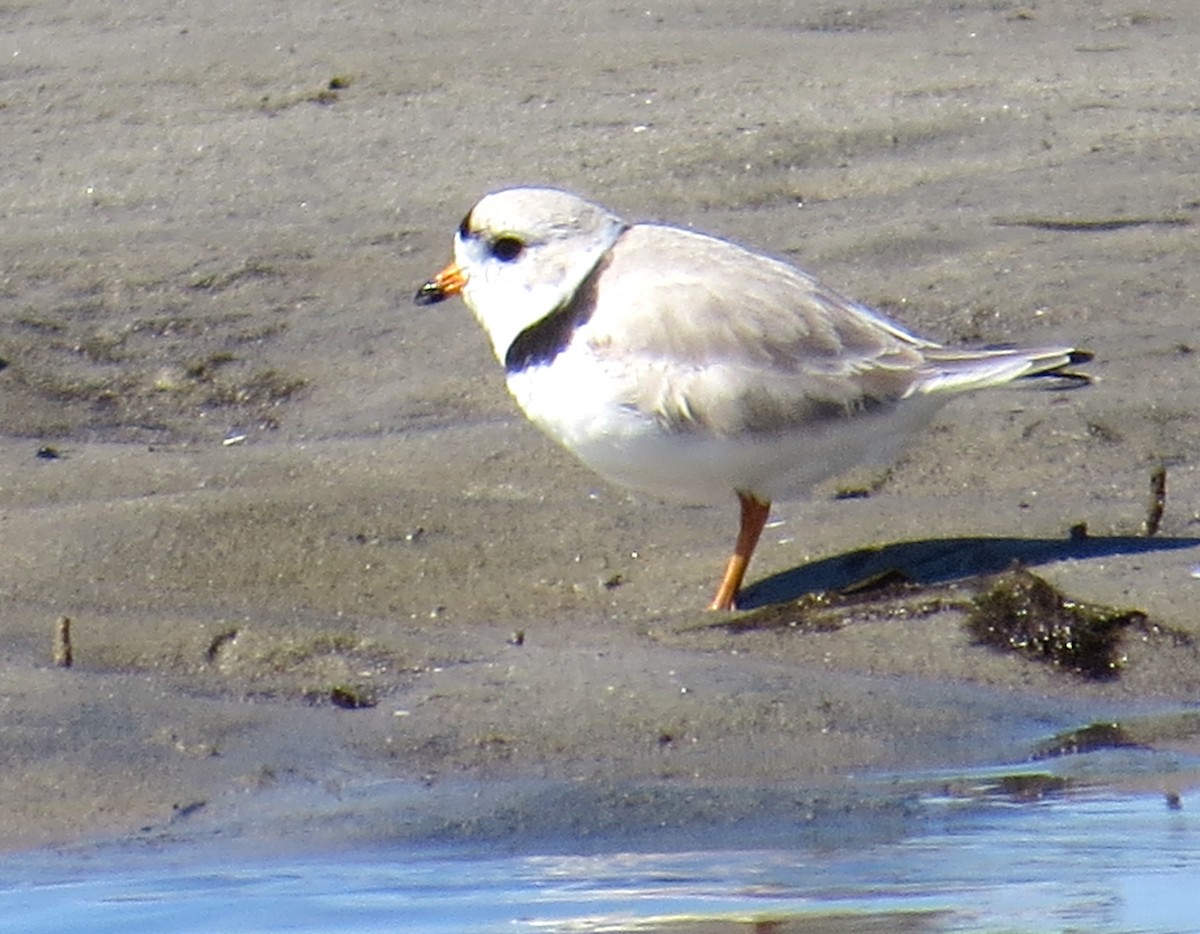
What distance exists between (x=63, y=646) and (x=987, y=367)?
2122 millimetres

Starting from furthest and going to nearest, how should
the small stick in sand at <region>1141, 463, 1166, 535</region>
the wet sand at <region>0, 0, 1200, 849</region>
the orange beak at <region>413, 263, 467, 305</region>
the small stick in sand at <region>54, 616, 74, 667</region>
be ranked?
the orange beak at <region>413, 263, 467, 305</region> → the small stick in sand at <region>1141, 463, 1166, 535</region> → the small stick in sand at <region>54, 616, 74, 667</region> → the wet sand at <region>0, 0, 1200, 849</region>

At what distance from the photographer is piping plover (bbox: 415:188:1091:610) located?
17.3 feet

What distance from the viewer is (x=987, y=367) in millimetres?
5453

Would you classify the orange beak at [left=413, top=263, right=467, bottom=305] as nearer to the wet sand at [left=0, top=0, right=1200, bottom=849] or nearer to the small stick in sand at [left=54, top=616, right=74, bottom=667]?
the wet sand at [left=0, top=0, right=1200, bottom=849]

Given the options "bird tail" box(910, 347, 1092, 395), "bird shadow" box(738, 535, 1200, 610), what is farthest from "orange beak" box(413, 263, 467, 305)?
"bird tail" box(910, 347, 1092, 395)

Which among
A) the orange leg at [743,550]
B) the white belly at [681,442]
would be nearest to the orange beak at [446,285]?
the white belly at [681,442]

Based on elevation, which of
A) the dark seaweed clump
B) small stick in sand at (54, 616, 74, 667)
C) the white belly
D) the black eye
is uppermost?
the black eye

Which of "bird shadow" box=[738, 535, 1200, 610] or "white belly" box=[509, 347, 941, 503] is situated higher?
"white belly" box=[509, 347, 941, 503]

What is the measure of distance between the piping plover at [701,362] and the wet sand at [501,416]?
0.27 m

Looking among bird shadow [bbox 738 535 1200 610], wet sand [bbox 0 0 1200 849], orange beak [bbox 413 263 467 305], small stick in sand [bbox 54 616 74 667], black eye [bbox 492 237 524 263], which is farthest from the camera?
orange beak [bbox 413 263 467 305]

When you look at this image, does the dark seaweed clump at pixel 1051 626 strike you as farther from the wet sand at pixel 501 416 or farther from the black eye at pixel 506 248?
the black eye at pixel 506 248

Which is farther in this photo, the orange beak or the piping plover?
the orange beak

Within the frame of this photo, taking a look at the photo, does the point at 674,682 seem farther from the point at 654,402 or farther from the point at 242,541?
the point at 242,541

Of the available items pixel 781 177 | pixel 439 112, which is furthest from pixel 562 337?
pixel 439 112
